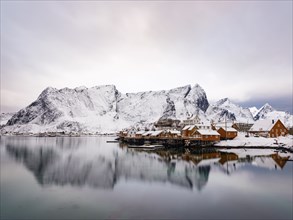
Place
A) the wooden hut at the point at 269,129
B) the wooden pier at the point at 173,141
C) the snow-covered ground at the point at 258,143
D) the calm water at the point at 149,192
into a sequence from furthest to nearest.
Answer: the wooden hut at the point at 269,129, the wooden pier at the point at 173,141, the snow-covered ground at the point at 258,143, the calm water at the point at 149,192

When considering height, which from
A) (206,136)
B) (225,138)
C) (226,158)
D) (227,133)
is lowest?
(226,158)

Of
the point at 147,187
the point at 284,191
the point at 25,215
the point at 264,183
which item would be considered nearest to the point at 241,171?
the point at 264,183

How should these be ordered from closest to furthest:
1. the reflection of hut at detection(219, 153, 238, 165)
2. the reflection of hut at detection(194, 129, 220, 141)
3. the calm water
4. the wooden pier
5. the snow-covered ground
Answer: the calm water, the reflection of hut at detection(219, 153, 238, 165), the snow-covered ground, the wooden pier, the reflection of hut at detection(194, 129, 220, 141)

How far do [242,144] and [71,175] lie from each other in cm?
5032

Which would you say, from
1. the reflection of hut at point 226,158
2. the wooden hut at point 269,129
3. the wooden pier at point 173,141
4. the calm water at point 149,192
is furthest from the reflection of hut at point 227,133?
the calm water at point 149,192

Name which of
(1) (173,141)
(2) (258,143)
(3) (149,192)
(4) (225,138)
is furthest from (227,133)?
(3) (149,192)

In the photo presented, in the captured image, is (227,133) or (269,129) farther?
(269,129)

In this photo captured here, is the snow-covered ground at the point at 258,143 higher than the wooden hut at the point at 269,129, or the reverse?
the wooden hut at the point at 269,129

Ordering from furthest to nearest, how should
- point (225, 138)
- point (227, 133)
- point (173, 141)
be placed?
point (227, 133) → point (225, 138) → point (173, 141)

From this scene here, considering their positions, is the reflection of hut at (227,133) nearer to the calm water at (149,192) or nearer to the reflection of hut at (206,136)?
the reflection of hut at (206,136)

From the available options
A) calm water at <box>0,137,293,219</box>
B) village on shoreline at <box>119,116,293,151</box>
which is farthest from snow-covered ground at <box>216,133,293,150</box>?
calm water at <box>0,137,293,219</box>

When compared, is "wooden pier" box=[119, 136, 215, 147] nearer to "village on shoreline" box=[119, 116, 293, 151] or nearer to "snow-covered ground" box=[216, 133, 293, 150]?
"village on shoreline" box=[119, 116, 293, 151]

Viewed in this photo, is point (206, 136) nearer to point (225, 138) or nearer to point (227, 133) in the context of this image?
point (225, 138)

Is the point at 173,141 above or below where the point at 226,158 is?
above
